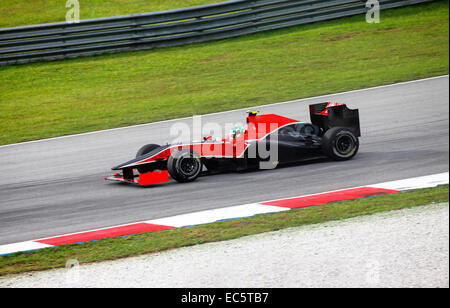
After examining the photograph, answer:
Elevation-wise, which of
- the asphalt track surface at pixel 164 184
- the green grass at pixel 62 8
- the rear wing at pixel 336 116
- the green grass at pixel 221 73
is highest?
the green grass at pixel 62 8

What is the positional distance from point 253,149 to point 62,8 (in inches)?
630

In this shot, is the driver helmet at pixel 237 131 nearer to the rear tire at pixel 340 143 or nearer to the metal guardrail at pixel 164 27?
the rear tire at pixel 340 143

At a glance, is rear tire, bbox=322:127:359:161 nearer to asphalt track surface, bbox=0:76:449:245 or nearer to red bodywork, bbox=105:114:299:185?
asphalt track surface, bbox=0:76:449:245

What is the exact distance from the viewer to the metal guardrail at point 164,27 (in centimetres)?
1742

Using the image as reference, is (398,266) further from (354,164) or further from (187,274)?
(354,164)

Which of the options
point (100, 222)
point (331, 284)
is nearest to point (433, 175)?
point (331, 284)

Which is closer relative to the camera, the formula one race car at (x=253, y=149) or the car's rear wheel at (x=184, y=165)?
the car's rear wheel at (x=184, y=165)

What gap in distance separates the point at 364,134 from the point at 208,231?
5.36 meters

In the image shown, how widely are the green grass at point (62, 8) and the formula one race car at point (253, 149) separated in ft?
44.5

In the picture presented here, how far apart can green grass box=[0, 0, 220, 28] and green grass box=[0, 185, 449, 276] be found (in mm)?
15999

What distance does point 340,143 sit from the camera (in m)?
9.17

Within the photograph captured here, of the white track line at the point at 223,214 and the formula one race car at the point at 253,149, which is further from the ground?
the formula one race car at the point at 253,149
